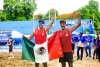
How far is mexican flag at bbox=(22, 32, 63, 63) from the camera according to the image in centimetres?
859

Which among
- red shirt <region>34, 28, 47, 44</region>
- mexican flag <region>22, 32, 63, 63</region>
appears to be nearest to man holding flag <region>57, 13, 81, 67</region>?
mexican flag <region>22, 32, 63, 63</region>

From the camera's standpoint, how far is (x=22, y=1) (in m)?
54.7

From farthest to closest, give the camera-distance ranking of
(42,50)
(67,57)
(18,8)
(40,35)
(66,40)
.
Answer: (18,8), (42,50), (40,35), (67,57), (66,40)

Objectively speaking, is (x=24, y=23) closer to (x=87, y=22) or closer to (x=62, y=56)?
(x=87, y=22)

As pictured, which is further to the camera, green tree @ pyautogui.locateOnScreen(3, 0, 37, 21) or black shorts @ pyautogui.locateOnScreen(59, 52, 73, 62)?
green tree @ pyautogui.locateOnScreen(3, 0, 37, 21)

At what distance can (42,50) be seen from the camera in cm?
887

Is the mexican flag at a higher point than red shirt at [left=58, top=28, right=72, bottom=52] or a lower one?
lower

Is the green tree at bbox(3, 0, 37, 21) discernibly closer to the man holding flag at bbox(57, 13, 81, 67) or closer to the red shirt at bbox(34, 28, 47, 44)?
the red shirt at bbox(34, 28, 47, 44)

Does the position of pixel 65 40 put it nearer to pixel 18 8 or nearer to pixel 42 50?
pixel 42 50

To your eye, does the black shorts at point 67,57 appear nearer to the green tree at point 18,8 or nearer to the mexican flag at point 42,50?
the mexican flag at point 42,50

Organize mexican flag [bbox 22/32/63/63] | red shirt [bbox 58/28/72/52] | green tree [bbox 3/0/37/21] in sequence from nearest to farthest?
red shirt [bbox 58/28/72/52]
mexican flag [bbox 22/32/63/63]
green tree [bbox 3/0/37/21]

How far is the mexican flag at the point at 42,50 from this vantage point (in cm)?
859

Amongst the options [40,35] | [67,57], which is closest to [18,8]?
[40,35]

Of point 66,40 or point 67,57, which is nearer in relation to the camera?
point 66,40
